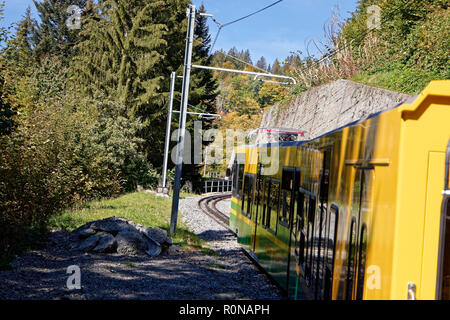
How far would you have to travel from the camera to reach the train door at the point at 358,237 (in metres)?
4.20

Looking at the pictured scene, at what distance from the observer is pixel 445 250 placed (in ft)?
11.3

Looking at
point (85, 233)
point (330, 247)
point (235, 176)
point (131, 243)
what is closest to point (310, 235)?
point (330, 247)

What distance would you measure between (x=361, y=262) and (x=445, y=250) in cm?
86

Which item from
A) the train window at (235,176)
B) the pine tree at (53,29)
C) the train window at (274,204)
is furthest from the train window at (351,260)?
the pine tree at (53,29)

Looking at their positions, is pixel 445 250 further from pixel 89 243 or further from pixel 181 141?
pixel 181 141

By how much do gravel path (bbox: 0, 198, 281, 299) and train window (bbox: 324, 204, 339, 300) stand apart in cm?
311

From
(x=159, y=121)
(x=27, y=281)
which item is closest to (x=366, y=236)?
(x=27, y=281)

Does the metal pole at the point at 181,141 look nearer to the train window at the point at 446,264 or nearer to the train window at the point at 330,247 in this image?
the train window at the point at 330,247

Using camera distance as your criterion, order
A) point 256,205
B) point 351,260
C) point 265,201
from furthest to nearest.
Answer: point 256,205 < point 265,201 < point 351,260

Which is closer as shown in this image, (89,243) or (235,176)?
(89,243)

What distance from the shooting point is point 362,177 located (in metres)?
4.50

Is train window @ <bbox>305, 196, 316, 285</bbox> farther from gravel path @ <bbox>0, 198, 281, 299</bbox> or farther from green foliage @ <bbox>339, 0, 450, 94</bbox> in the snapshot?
green foliage @ <bbox>339, 0, 450, 94</bbox>

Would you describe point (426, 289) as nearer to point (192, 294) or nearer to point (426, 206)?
point (426, 206)
